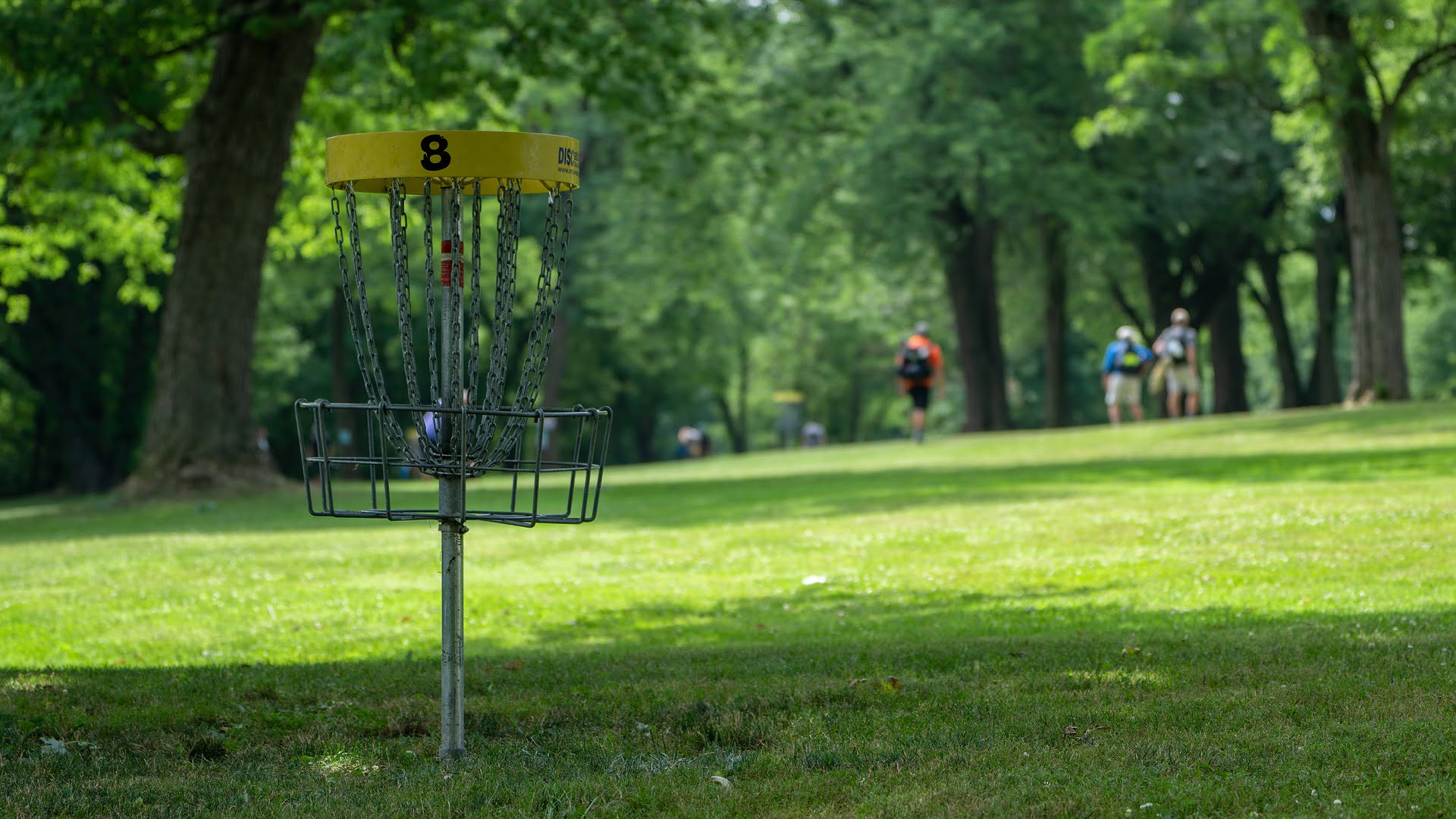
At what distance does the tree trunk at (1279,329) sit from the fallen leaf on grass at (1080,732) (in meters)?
39.6

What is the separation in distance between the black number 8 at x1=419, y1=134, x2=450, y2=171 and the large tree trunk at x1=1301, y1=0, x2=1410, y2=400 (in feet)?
78.7

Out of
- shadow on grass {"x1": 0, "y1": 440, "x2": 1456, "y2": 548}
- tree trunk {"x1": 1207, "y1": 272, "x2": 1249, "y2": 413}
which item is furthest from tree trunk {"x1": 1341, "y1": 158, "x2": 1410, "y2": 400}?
tree trunk {"x1": 1207, "y1": 272, "x2": 1249, "y2": 413}

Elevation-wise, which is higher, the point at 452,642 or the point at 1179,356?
the point at 1179,356

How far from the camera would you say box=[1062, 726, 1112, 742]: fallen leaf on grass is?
230 inches

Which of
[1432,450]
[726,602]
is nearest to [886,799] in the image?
[726,602]

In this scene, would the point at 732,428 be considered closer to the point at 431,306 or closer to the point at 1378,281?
the point at 1378,281

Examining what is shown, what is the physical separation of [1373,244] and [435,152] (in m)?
24.7

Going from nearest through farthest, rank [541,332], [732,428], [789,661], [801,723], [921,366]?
[541,332] < [801,723] < [789,661] < [921,366] < [732,428]

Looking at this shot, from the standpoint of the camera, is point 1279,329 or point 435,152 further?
point 1279,329

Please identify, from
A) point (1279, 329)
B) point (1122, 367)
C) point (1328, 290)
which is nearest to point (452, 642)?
point (1122, 367)

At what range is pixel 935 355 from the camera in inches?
1162

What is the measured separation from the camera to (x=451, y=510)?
19.2 ft

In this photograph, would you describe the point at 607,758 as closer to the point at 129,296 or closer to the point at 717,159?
the point at 129,296

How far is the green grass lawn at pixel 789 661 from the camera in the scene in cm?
534
